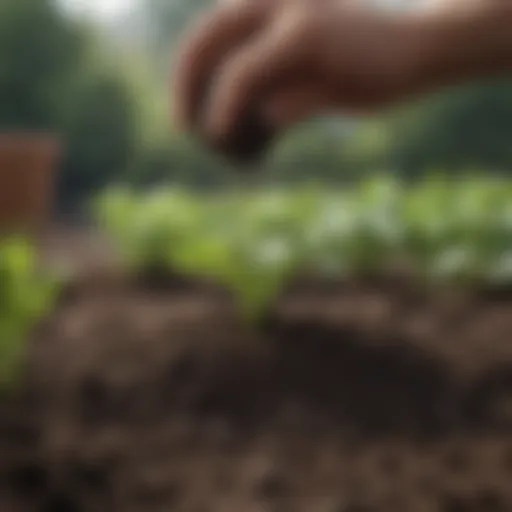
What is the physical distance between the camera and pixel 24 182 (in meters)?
0.85

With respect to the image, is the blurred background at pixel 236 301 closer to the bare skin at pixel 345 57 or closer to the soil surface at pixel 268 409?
the soil surface at pixel 268 409

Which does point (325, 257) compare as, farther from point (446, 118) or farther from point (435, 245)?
point (446, 118)

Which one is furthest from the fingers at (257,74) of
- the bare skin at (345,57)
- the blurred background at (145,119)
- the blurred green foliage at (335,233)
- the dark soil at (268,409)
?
the blurred background at (145,119)

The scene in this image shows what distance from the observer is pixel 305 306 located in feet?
2.90

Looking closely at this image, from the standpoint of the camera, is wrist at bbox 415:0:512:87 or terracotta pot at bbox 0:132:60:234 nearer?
wrist at bbox 415:0:512:87

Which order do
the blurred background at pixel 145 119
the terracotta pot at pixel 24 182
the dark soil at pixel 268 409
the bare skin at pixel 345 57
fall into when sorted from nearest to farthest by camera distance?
the bare skin at pixel 345 57 < the dark soil at pixel 268 409 < the terracotta pot at pixel 24 182 < the blurred background at pixel 145 119

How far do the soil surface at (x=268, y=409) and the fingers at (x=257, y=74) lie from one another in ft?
0.78

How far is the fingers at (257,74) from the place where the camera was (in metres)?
0.36

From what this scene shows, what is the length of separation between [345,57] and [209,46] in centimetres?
6

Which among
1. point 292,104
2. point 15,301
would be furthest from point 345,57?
point 15,301

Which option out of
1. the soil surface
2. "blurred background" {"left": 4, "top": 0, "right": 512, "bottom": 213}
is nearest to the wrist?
the soil surface

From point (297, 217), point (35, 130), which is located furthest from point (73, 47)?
point (297, 217)

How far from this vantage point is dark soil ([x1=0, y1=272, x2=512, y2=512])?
555 mm

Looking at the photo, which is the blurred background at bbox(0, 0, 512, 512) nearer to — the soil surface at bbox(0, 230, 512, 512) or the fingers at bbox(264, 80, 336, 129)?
the soil surface at bbox(0, 230, 512, 512)
